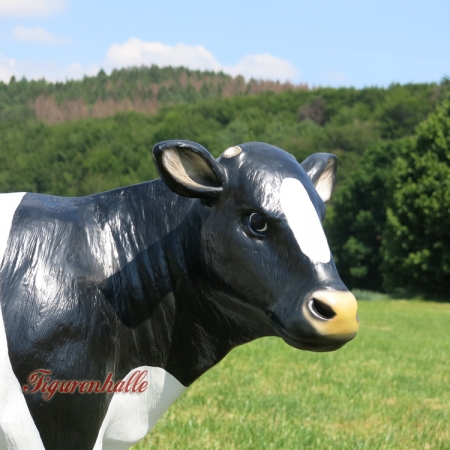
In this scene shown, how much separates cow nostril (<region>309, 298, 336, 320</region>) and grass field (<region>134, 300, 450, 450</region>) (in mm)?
2791

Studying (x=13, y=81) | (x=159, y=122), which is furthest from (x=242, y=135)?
(x=13, y=81)

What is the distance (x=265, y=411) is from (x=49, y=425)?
12.1 feet

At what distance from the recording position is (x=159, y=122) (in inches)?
3063

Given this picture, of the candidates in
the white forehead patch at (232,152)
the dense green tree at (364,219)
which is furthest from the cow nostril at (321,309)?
the dense green tree at (364,219)

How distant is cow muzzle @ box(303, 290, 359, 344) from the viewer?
182cm

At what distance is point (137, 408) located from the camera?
2.23 metres

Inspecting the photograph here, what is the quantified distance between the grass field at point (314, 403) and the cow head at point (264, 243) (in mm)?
2608

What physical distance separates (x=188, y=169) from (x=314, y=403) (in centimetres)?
428

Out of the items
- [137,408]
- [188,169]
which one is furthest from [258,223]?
[137,408]

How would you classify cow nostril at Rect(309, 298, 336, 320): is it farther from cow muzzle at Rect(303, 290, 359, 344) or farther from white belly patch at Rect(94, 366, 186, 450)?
white belly patch at Rect(94, 366, 186, 450)

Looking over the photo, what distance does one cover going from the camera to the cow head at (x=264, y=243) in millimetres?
1864

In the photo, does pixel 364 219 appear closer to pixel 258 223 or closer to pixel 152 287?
pixel 152 287

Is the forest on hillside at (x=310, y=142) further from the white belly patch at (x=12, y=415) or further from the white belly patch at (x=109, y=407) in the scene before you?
the white belly patch at (x=12, y=415)

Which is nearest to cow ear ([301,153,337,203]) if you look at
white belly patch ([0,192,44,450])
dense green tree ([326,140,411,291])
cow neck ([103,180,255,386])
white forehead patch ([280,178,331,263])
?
white forehead patch ([280,178,331,263])
